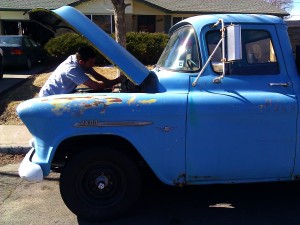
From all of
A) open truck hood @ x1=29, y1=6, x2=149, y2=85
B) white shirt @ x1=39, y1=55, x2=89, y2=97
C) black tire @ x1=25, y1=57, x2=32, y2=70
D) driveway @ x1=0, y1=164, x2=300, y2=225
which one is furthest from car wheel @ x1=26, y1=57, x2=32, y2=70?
open truck hood @ x1=29, y1=6, x2=149, y2=85

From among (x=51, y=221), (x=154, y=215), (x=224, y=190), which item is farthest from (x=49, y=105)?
(x=224, y=190)

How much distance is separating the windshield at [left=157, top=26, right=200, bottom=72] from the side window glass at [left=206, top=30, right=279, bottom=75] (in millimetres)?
176

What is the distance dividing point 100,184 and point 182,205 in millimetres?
981

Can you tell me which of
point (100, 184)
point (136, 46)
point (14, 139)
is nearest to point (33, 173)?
point (100, 184)

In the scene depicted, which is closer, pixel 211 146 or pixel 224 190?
pixel 211 146

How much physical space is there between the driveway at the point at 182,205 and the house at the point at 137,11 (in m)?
17.2

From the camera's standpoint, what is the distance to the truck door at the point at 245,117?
11.9 feet

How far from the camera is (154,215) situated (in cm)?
399

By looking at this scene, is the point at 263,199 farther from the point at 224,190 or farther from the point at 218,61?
the point at 218,61

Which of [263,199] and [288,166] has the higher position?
[288,166]

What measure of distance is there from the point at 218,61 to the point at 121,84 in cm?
136

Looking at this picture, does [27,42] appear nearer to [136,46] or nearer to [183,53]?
[136,46]

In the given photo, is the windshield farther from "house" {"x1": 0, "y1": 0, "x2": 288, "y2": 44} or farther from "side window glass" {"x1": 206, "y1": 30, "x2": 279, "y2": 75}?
"house" {"x1": 0, "y1": 0, "x2": 288, "y2": 44}

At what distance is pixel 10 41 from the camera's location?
1574 cm
